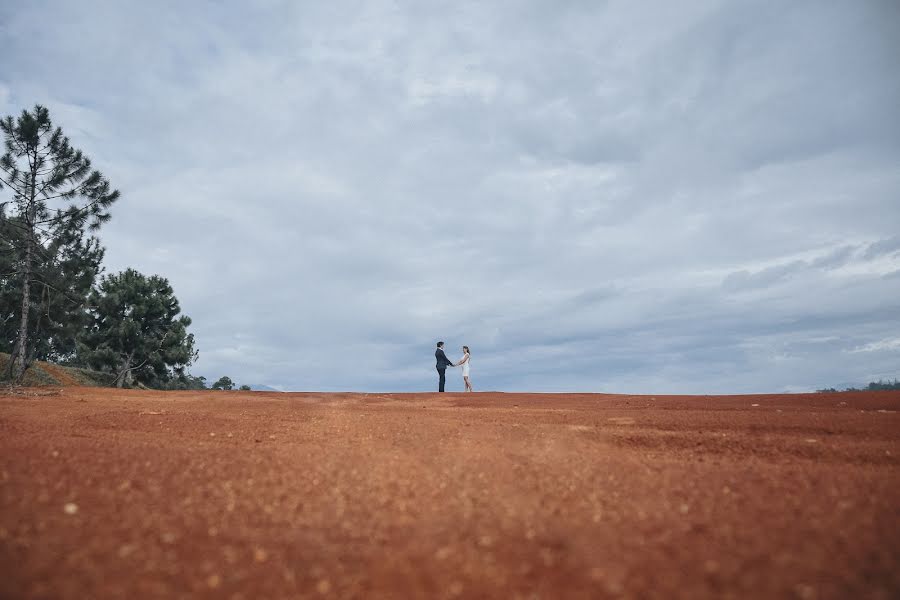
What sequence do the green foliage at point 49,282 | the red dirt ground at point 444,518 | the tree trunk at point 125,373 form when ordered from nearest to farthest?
1. the red dirt ground at point 444,518
2. the green foliage at point 49,282
3. the tree trunk at point 125,373

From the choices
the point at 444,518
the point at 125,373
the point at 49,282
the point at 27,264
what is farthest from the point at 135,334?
the point at 444,518

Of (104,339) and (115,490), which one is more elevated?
(104,339)

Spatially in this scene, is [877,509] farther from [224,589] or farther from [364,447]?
[364,447]

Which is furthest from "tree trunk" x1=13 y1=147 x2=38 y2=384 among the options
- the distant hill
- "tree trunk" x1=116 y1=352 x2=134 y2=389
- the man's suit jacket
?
the man's suit jacket

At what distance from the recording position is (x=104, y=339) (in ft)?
110

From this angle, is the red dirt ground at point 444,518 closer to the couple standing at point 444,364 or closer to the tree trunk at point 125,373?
the couple standing at point 444,364

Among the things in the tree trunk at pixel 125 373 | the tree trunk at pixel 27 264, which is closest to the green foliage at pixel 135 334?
the tree trunk at pixel 125 373

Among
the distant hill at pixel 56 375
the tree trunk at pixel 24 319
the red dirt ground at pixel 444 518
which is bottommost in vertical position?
the red dirt ground at pixel 444 518

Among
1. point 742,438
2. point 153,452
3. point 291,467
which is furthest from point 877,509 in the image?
point 153,452

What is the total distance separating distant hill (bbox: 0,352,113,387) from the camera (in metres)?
25.1

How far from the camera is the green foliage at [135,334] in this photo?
32.8m

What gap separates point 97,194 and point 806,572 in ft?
87.8

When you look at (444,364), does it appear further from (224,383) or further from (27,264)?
(224,383)

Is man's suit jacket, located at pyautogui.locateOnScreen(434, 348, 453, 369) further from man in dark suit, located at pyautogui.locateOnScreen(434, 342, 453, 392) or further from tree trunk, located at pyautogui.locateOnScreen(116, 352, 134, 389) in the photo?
tree trunk, located at pyautogui.locateOnScreen(116, 352, 134, 389)
